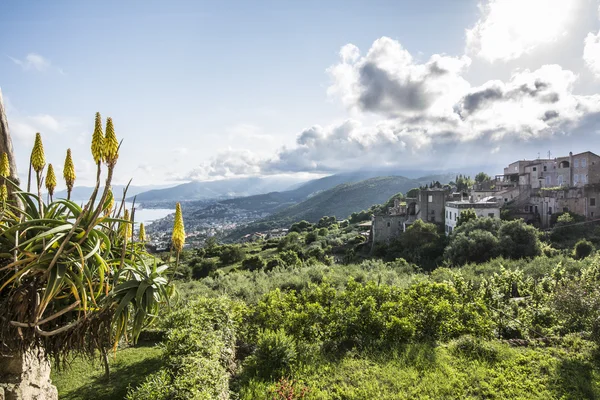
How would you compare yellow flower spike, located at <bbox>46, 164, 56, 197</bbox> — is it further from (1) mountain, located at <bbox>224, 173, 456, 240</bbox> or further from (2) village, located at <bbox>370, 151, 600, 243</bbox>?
(1) mountain, located at <bbox>224, 173, 456, 240</bbox>

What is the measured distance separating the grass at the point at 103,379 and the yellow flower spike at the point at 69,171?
397 cm

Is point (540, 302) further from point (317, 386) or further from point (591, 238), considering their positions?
point (591, 238)

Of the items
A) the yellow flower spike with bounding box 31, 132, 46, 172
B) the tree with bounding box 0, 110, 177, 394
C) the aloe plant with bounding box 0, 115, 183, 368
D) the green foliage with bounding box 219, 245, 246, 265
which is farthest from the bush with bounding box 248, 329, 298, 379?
the green foliage with bounding box 219, 245, 246, 265

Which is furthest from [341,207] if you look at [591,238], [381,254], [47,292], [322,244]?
[47,292]

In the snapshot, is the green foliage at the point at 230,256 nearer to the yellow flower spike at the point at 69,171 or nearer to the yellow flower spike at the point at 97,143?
the yellow flower spike at the point at 69,171

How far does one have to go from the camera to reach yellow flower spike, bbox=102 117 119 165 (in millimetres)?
2604

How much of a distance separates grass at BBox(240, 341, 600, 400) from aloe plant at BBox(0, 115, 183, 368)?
3.31 meters

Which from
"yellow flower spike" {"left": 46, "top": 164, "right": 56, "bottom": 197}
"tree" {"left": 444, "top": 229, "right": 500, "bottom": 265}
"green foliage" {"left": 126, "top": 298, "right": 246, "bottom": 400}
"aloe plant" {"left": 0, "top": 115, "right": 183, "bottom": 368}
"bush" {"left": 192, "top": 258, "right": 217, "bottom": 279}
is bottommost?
"bush" {"left": 192, "top": 258, "right": 217, "bottom": 279}

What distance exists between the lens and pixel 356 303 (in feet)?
27.3

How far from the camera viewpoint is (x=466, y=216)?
3158cm

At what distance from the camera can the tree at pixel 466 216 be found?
31.4m

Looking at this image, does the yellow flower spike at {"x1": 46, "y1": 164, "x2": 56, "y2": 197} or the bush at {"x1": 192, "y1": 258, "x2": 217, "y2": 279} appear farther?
the bush at {"x1": 192, "y1": 258, "x2": 217, "y2": 279}

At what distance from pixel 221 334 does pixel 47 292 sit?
4906mm

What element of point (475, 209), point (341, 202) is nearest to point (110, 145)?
point (475, 209)
